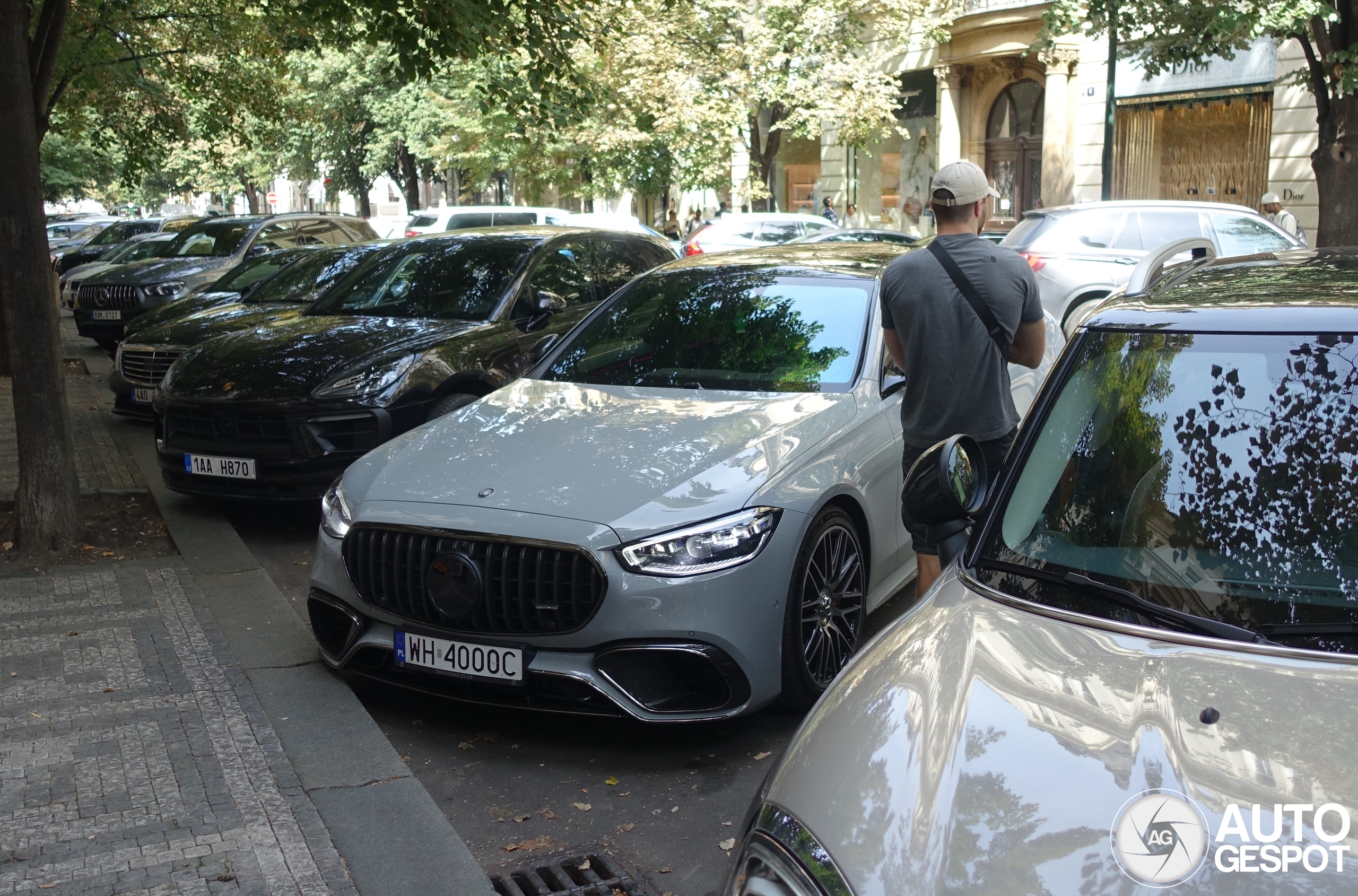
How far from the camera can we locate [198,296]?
43.2ft

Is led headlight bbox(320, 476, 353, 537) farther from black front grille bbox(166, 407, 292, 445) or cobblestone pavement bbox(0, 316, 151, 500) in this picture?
cobblestone pavement bbox(0, 316, 151, 500)

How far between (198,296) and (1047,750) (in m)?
12.6

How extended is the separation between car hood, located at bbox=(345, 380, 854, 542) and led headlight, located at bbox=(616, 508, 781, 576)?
4cm

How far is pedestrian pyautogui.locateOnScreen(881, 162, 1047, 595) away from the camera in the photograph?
4637 mm

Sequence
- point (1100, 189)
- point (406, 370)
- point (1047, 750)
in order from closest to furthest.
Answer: point (1047, 750) → point (406, 370) → point (1100, 189)

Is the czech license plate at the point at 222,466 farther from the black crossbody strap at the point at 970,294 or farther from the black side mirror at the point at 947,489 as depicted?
the black side mirror at the point at 947,489

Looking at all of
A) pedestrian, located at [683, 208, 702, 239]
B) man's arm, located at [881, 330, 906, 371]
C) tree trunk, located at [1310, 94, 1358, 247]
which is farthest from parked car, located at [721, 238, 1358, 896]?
pedestrian, located at [683, 208, 702, 239]

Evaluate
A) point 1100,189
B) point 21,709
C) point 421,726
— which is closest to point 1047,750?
point 421,726

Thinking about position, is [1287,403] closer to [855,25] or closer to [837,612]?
[837,612]

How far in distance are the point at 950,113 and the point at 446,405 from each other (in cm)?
2554

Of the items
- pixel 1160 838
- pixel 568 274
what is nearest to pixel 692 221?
pixel 568 274

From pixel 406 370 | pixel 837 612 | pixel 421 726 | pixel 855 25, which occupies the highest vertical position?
pixel 855 25

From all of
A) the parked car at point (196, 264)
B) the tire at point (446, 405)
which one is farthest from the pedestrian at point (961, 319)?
the parked car at point (196, 264)

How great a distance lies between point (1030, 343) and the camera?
4.76 metres
